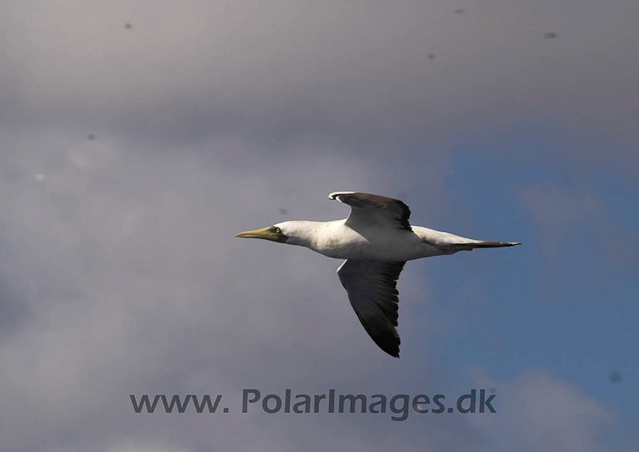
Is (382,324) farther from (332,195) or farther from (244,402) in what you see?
(332,195)

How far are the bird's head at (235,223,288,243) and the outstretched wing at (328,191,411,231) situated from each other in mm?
2424

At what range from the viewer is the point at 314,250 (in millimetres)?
28906

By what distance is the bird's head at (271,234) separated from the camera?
2939cm

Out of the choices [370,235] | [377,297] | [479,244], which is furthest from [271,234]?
[479,244]

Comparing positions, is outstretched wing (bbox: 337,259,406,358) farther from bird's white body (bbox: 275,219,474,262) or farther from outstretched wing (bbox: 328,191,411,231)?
outstretched wing (bbox: 328,191,411,231)

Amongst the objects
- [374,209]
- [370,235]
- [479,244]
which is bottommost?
[479,244]

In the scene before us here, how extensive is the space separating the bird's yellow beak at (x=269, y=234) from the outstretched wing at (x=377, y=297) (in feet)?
9.30

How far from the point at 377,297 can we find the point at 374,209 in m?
5.60

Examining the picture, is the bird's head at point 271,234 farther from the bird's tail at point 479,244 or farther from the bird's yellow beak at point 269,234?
the bird's tail at point 479,244

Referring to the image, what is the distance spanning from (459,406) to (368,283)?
16.1ft

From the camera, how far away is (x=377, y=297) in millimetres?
31781

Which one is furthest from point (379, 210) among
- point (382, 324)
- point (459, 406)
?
point (459, 406)

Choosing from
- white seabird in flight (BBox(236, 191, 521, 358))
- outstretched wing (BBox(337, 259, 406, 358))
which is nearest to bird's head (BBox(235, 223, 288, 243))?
white seabird in flight (BBox(236, 191, 521, 358))

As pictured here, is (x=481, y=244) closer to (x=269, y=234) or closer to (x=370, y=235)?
(x=370, y=235)
